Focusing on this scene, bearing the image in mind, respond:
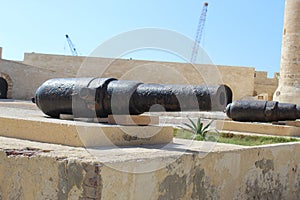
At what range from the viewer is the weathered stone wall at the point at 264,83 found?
24.7 meters

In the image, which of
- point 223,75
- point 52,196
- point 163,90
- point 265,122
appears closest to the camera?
point 52,196

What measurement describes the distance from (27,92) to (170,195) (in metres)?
17.5

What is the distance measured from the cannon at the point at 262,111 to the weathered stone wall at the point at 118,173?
4893 mm

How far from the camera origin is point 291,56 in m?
17.5

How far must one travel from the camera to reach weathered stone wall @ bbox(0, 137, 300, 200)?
7.98ft

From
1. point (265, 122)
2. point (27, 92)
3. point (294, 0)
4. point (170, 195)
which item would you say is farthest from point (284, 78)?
point (170, 195)

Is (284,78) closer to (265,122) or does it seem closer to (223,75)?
(223,75)

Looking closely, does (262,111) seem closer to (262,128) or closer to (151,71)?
(262,128)

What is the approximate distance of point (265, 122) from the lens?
902cm

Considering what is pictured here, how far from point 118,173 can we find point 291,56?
1641 centimetres

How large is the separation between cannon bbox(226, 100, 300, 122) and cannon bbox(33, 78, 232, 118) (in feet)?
17.5

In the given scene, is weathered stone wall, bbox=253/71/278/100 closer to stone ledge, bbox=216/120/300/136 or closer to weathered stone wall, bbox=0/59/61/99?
weathered stone wall, bbox=0/59/61/99

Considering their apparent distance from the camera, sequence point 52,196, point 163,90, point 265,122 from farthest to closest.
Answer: point 265,122
point 163,90
point 52,196

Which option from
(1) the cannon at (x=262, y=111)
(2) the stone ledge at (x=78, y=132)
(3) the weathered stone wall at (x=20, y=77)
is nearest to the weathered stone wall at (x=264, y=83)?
(3) the weathered stone wall at (x=20, y=77)
